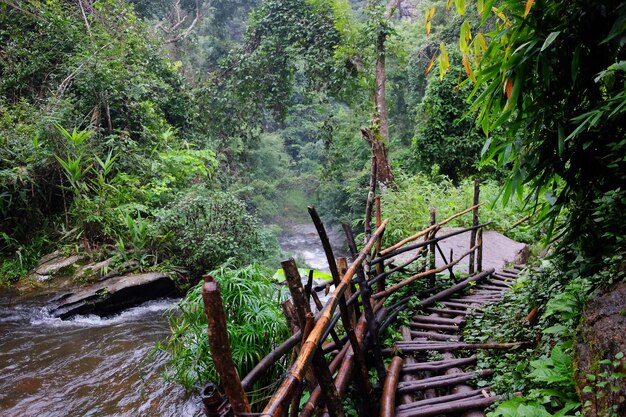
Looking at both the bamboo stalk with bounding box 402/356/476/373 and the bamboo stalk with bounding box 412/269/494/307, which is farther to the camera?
the bamboo stalk with bounding box 412/269/494/307

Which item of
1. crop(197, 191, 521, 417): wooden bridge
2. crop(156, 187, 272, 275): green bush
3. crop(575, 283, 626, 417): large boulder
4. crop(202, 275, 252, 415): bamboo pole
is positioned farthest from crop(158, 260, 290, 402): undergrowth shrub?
crop(156, 187, 272, 275): green bush

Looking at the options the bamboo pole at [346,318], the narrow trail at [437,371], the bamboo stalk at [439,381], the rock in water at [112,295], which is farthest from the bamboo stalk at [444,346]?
the rock in water at [112,295]

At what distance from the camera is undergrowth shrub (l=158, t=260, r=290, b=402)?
11.4 ft

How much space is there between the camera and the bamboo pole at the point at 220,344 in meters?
1.24

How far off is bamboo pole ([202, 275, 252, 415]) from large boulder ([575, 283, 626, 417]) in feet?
4.84

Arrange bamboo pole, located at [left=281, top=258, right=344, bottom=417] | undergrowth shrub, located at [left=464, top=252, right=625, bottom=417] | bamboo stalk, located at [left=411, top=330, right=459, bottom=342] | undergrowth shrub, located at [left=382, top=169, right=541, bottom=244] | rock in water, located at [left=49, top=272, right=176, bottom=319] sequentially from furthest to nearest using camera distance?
undergrowth shrub, located at [left=382, top=169, right=541, bottom=244]
rock in water, located at [left=49, top=272, right=176, bottom=319]
bamboo stalk, located at [left=411, top=330, right=459, bottom=342]
undergrowth shrub, located at [left=464, top=252, right=625, bottom=417]
bamboo pole, located at [left=281, top=258, right=344, bottom=417]

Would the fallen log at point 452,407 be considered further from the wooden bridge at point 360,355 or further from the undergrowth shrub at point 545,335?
the undergrowth shrub at point 545,335

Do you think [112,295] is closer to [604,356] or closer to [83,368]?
[83,368]

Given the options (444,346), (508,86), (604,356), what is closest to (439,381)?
(444,346)

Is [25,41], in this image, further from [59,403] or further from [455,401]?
[455,401]

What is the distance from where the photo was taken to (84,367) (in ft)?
16.5

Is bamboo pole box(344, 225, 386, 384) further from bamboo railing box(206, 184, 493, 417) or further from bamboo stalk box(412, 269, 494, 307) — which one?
bamboo stalk box(412, 269, 494, 307)

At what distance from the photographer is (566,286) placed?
2.65 metres

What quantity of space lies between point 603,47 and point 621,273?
45.6 inches
